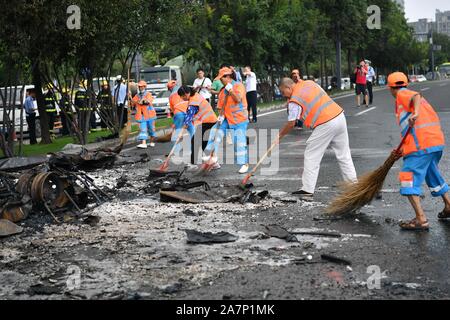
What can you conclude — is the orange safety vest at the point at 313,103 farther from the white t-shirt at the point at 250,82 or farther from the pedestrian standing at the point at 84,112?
the white t-shirt at the point at 250,82

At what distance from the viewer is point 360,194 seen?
323 inches

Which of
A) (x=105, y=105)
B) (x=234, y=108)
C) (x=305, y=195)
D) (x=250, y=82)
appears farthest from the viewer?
(x=250, y=82)

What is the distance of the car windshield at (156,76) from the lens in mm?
37188

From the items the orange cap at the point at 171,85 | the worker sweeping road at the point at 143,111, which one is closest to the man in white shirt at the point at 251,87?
the worker sweeping road at the point at 143,111

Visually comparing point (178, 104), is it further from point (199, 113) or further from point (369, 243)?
point (369, 243)

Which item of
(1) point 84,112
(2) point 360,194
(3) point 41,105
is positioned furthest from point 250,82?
(2) point 360,194

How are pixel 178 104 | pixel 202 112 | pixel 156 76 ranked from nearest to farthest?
1. pixel 202 112
2. pixel 178 104
3. pixel 156 76

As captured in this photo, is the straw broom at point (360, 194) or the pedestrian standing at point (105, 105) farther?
the pedestrian standing at point (105, 105)

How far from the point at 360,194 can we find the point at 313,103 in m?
1.57

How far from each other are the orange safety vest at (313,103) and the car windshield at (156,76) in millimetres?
28217

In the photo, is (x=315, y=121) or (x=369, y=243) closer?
(x=369, y=243)

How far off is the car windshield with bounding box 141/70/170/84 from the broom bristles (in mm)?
29397

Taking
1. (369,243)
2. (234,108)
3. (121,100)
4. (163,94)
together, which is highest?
(234,108)

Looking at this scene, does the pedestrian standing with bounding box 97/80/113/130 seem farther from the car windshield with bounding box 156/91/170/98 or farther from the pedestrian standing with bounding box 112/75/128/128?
the car windshield with bounding box 156/91/170/98
